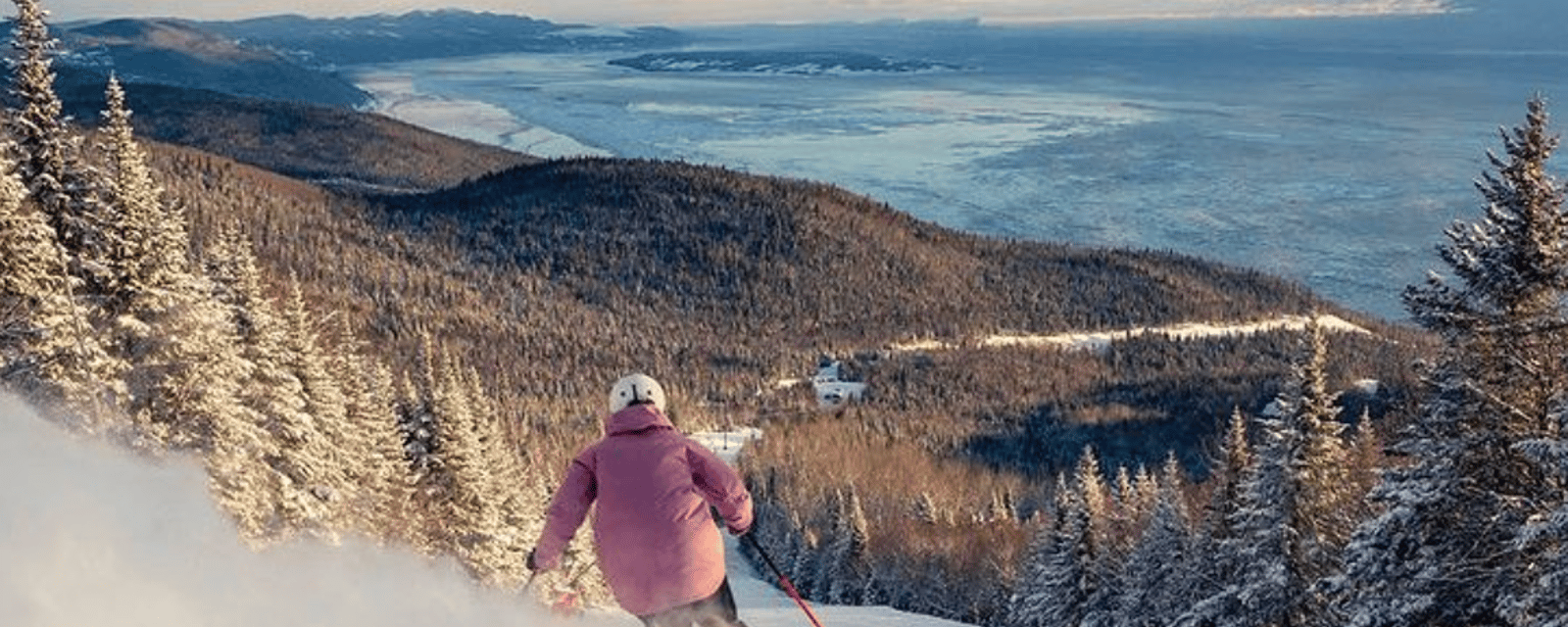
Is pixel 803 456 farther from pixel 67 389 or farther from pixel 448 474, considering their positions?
pixel 67 389

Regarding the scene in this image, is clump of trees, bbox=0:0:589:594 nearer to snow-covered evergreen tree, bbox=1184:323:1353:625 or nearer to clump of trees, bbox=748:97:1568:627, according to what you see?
snow-covered evergreen tree, bbox=1184:323:1353:625

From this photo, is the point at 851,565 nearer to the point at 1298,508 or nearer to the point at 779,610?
the point at 779,610

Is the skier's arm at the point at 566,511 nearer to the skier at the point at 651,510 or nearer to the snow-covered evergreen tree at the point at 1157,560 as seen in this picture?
the skier at the point at 651,510

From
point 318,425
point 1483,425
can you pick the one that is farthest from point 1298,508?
point 318,425

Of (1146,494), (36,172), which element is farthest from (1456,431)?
(1146,494)

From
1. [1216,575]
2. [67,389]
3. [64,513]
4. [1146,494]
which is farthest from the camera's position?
[1146,494]

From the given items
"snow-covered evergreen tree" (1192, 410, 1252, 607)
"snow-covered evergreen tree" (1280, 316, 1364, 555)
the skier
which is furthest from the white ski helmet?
"snow-covered evergreen tree" (1192, 410, 1252, 607)

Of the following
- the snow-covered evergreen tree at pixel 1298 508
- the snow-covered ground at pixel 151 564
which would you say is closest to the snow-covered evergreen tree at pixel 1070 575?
the snow-covered evergreen tree at pixel 1298 508
